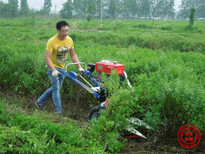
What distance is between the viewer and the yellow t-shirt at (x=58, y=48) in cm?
484

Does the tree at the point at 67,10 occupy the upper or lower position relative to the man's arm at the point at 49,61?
upper

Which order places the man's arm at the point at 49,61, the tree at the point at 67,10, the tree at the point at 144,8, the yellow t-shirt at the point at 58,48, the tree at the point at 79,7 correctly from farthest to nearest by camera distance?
the tree at the point at 144,8 → the tree at the point at 79,7 → the tree at the point at 67,10 → the yellow t-shirt at the point at 58,48 → the man's arm at the point at 49,61

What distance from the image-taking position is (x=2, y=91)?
6.83 meters

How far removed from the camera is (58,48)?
494cm

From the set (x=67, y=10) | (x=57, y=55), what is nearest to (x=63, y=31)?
(x=57, y=55)

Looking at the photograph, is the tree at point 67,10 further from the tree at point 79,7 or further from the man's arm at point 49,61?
the man's arm at point 49,61

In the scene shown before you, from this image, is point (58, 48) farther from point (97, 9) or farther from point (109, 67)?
point (97, 9)

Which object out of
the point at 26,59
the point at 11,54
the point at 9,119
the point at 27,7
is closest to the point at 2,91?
the point at 26,59

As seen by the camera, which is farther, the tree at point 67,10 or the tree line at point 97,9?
the tree at point 67,10

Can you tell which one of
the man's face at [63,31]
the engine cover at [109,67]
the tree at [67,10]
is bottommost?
the engine cover at [109,67]

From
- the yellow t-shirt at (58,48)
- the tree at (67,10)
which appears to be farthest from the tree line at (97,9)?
the yellow t-shirt at (58,48)

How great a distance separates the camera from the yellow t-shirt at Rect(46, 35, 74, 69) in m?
4.84

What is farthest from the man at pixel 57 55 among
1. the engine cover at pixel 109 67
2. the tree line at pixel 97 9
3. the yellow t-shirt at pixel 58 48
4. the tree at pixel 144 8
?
the tree at pixel 144 8

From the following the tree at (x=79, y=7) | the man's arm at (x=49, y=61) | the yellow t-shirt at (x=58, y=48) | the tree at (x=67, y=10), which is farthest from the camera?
the tree at (x=79, y=7)
